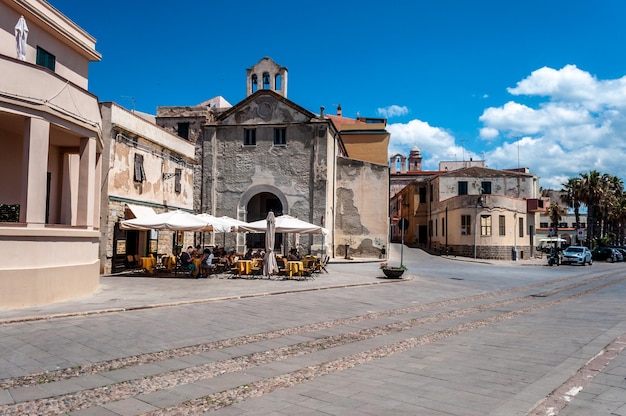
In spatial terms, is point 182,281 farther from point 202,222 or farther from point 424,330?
point 424,330

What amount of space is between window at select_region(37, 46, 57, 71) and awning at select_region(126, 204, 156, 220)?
258 inches

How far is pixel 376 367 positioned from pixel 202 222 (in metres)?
14.3

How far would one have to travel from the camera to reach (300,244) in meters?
32.5

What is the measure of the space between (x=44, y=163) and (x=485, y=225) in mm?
35211

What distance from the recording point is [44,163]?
1209 cm

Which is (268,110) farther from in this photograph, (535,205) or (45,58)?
(535,205)

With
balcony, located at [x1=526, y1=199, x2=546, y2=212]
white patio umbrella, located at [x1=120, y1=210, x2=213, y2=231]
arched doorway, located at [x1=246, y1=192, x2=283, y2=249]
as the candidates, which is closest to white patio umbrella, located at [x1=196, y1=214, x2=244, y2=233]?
white patio umbrella, located at [x1=120, y1=210, x2=213, y2=231]

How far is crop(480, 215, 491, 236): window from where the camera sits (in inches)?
1594

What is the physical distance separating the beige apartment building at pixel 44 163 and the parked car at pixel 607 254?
47067 mm

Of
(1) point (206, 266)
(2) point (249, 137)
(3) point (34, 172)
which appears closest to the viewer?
(3) point (34, 172)

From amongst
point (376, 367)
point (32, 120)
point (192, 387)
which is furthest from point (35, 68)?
point (376, 367)

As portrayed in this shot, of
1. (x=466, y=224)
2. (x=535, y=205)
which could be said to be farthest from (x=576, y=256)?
(x=466, y=224)

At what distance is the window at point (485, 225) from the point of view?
4049cm

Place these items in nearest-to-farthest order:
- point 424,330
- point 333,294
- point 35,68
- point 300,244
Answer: point 424,330
point 35,68
point 333,294
point 300,244
